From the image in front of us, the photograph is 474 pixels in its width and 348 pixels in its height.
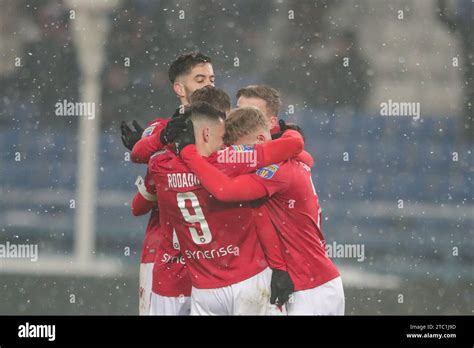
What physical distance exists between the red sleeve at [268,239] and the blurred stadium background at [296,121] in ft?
11.3

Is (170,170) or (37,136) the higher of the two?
(37,136)

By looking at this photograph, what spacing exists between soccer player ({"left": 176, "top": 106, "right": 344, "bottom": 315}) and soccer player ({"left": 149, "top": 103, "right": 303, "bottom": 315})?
0.05m

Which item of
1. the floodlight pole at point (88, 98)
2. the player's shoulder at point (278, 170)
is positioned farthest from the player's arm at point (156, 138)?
the floodlight pole at point (88, 98)

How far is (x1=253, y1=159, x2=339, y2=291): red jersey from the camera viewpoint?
3.79m

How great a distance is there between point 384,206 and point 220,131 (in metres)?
4.49

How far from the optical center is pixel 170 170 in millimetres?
3727

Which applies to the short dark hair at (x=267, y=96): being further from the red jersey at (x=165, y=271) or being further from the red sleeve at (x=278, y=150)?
the red jersey at (x=165, y=271)

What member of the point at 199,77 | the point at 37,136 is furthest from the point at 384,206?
the point at 199,77

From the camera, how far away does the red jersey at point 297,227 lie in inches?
149

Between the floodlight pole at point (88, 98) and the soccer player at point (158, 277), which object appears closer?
the soccer player at point (158, 277)

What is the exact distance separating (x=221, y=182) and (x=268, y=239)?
0.29m

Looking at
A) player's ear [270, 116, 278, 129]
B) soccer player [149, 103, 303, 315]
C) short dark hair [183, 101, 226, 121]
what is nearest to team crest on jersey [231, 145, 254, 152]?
soccer player [149, 103, 303, 315]

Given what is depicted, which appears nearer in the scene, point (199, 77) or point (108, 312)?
point (199, 77)
